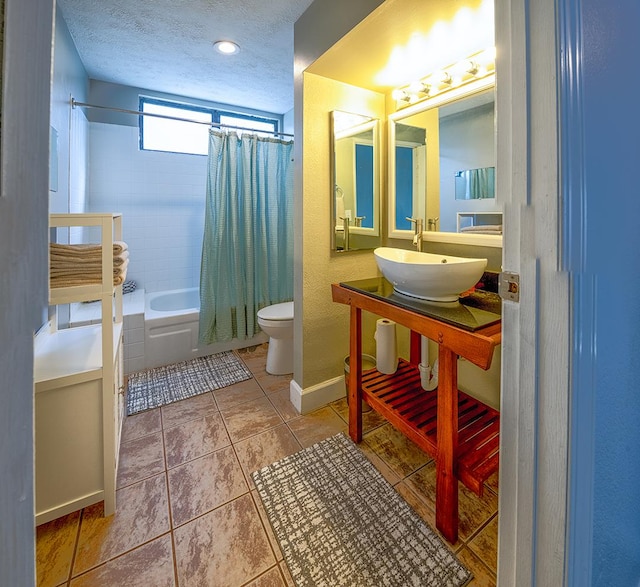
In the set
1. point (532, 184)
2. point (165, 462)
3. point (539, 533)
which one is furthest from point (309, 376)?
point (532, 184)

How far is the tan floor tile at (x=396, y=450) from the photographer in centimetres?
158

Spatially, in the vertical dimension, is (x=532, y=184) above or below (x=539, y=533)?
above

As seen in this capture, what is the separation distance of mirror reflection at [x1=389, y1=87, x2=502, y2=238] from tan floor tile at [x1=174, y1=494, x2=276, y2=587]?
168cm

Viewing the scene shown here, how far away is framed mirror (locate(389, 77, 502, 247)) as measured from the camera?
1.61 metres

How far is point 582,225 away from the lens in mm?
457

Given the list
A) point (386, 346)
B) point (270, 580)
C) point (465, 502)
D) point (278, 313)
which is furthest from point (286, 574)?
point (278, 313)

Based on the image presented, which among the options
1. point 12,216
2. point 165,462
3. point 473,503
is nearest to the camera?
point 12,216

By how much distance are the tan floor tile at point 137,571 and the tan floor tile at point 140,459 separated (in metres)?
0.39

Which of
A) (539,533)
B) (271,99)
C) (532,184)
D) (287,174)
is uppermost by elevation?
(271,99)

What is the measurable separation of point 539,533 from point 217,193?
2818 mm

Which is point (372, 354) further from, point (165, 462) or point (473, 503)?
point (165, 462)

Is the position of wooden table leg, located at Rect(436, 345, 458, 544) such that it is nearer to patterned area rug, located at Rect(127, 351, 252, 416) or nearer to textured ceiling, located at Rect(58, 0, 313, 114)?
patterned area rug, located at Rect(127, 351, 252, 416)

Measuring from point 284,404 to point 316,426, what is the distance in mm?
306

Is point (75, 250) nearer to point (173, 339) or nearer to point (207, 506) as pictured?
point (207, 506)
